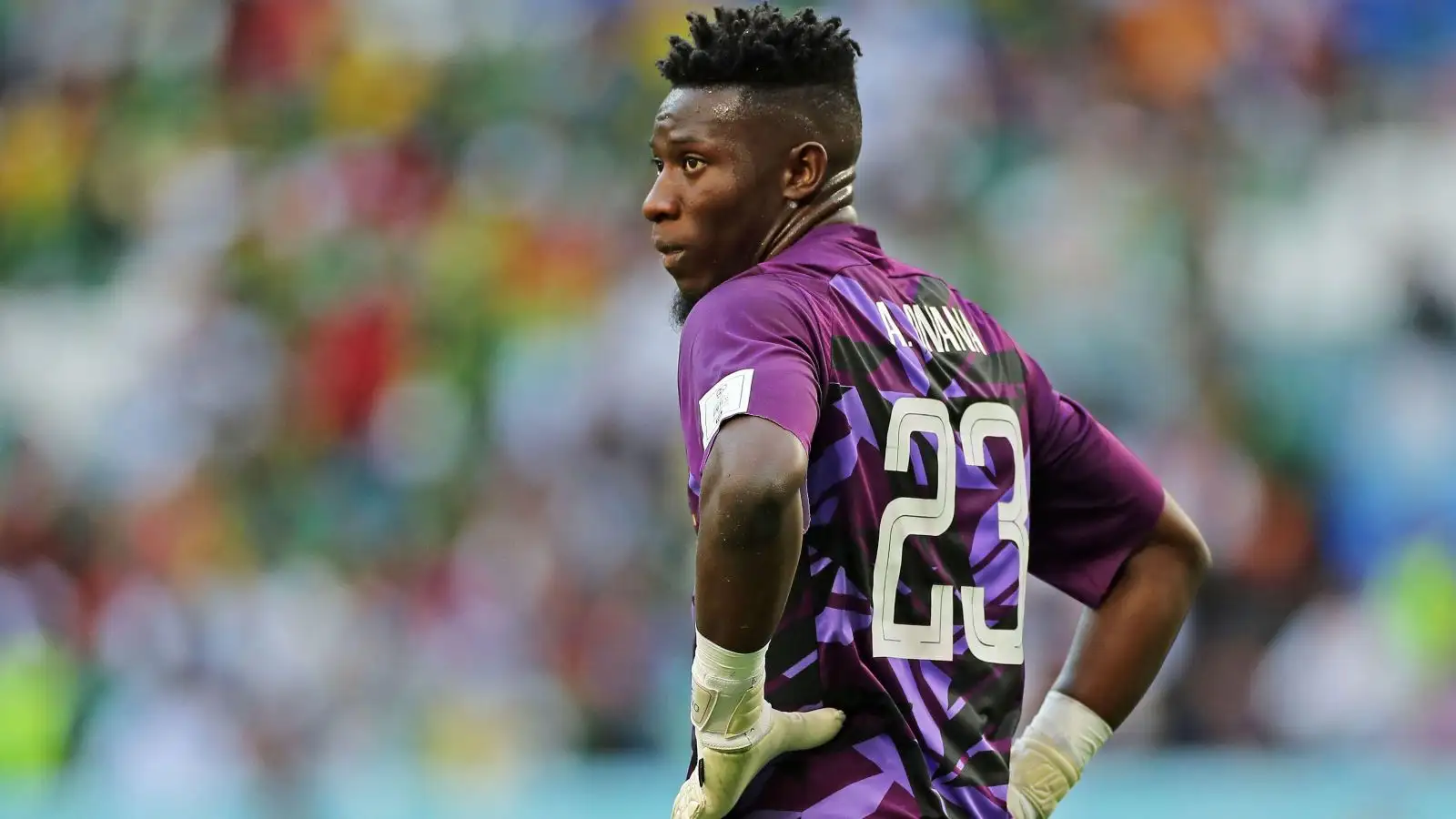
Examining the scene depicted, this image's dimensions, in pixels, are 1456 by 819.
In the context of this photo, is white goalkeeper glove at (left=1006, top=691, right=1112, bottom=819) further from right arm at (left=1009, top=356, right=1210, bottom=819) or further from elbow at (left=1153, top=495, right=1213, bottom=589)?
elbow at (left=1153, top=495, right=1213, bottom=589)

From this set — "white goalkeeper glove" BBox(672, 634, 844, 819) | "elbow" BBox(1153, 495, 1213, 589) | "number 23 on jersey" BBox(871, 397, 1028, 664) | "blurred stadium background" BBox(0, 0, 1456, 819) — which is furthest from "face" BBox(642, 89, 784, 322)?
"blurred stadium background" BBox(0, 0, 1456, 819)

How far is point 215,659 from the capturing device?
8.06 meters

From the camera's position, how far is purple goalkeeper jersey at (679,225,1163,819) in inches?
93.4

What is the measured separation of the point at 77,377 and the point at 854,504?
7.13m

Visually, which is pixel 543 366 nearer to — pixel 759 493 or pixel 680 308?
pixel 680 308

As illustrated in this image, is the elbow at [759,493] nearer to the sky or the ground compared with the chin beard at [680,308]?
nearer to the ground

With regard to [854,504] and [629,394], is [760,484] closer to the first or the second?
[854,504]

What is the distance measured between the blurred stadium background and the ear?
16.2 ft

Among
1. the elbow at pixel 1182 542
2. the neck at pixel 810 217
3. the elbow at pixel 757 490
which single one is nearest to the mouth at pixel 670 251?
the neck at pixel 810 217

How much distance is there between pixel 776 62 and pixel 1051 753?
4.00 feet

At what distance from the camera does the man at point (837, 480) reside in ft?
7.33

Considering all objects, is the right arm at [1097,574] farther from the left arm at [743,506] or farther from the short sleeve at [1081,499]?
the left arm at [743,506]

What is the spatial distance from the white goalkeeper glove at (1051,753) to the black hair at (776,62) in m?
1.01

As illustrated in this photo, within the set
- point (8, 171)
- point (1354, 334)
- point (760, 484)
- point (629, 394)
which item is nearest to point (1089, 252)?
point (1354, 334)
